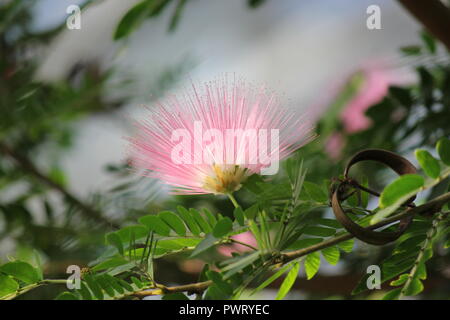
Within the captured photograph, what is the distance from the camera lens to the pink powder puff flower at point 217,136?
0.91 feet

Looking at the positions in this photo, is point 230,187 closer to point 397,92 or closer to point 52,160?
point 397,92

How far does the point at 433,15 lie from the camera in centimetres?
38

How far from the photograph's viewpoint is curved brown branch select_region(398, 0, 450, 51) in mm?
376

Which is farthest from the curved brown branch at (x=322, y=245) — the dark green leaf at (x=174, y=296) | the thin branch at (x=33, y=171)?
the thin branch at (x=33, y=171)

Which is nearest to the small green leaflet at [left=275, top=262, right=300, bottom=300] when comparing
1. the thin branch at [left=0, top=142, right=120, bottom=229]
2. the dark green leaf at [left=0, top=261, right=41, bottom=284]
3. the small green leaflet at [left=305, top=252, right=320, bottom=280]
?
the small green leaflet at [left=305, top=252, right=320, bottom=280]

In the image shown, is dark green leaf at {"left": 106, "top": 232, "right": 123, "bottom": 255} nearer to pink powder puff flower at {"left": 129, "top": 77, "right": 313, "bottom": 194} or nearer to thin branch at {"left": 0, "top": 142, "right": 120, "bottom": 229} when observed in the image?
pink powder puff flower at {"left": 129, "top": 77, "right": 313, "bottom": 194}

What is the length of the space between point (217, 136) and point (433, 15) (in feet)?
0.61

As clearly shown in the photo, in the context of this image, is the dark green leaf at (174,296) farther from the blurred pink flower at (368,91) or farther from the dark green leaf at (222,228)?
the blurred pink flower at (368,91)

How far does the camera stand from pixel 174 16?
50 centimetres

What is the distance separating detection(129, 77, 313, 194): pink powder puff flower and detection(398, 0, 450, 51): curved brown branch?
151mm

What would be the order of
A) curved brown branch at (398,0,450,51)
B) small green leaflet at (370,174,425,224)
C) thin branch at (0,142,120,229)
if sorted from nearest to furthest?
small green leaflet at (370,174,425,224) → curved brown branch at (398,0,450,51) → thin branch at (0,142,120,229)

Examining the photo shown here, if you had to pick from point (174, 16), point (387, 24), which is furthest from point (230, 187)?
point (387, 24)

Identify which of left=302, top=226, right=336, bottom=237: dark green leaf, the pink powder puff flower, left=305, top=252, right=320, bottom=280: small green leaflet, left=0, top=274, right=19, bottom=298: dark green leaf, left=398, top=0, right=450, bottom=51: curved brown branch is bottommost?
left=305, top=252, right=320, bottom=280: small green leaflet

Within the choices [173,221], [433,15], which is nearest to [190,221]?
[173,221]
